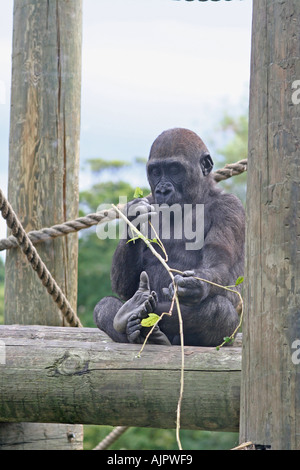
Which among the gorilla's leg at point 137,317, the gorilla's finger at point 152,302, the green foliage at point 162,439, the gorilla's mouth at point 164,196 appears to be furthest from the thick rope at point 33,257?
the green foliage at point 162,439

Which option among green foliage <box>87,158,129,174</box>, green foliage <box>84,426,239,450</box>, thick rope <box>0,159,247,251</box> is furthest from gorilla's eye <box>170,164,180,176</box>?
green foliage <box>87,158,129,174</box>

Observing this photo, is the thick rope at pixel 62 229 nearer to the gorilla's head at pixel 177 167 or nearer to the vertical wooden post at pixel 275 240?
the gorilla's head at pixel 177 167

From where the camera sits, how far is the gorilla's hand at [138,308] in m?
3.06

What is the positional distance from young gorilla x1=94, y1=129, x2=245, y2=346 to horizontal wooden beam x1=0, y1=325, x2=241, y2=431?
25cm

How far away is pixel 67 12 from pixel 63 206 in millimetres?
1220

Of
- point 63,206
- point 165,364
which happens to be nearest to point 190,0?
point 63,206

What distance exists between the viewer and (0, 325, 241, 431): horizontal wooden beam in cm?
264

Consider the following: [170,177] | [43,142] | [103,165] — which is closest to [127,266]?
[170,177]

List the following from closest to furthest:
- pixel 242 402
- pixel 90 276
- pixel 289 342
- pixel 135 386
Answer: pixel 289 342 → pixel 242 402 → pixel 135 386 → pixel 90 276

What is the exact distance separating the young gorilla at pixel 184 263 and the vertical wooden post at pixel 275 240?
2.73 feet

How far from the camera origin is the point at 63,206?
13.8 ft

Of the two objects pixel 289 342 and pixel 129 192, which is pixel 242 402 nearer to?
pixel 289 342

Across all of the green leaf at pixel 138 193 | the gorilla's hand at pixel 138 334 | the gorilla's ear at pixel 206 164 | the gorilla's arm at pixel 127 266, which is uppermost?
the gorilla's ear at pixel 206 164

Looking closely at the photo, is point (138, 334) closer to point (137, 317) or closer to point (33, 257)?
point (137, 317)
